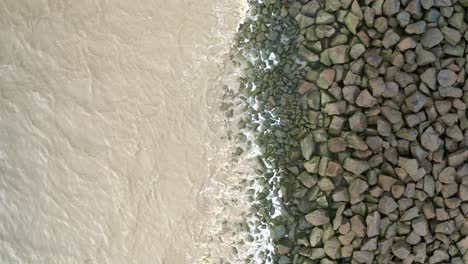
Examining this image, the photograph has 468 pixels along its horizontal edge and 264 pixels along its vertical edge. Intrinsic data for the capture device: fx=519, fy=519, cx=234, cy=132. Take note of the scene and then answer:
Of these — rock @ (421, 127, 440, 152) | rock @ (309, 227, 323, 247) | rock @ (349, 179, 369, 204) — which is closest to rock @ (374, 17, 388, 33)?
rock @ (421, 127, 440, 152)

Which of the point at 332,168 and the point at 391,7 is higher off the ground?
the point at 391,7

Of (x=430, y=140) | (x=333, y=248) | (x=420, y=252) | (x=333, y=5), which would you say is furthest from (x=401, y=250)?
(x=333, y=5)

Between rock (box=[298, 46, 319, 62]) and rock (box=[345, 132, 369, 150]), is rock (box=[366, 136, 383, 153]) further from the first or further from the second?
rock (box=[298, 46, 319, 62])

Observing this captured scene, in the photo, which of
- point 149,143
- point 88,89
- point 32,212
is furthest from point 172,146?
point 32,212

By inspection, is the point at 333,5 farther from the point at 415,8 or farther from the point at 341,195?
the point at 341,195

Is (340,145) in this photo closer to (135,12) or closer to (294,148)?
(294,148)
